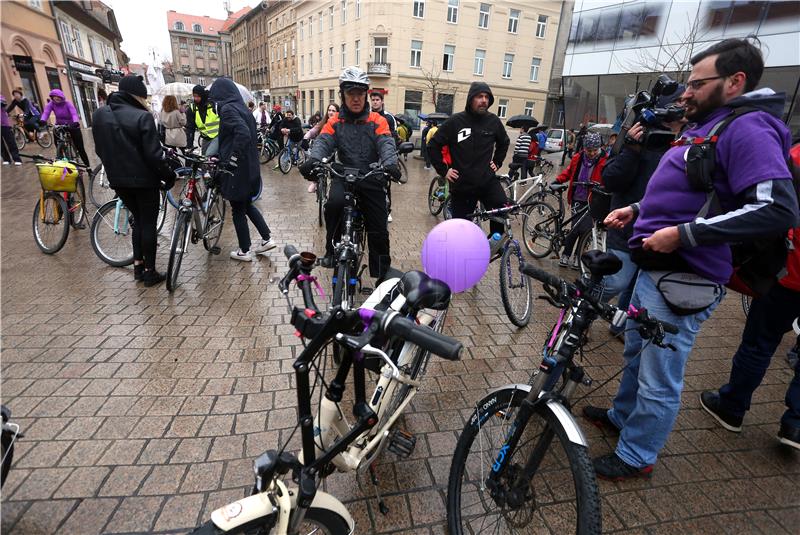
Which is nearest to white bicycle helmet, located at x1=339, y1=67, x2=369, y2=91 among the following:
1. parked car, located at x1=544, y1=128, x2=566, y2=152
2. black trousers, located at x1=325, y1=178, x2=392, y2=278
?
black trousers, located at x1=325, y1=178, x2=392, y2=278

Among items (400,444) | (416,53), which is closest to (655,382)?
(400,444)

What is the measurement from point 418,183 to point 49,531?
38.2 ft

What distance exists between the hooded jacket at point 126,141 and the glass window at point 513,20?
4151 centimetres

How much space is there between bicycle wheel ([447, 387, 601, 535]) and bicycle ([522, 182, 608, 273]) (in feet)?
12.5

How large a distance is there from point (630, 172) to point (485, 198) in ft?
5.95

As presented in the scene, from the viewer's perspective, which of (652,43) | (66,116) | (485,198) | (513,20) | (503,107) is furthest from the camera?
(503,107)

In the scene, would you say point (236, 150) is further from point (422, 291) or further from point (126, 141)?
point (422, 291)

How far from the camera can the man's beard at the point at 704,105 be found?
1.92 meters

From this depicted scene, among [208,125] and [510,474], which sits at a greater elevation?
[208,125]

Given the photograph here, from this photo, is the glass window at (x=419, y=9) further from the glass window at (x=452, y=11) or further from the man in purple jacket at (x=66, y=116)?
the man in purple jacket at (x=66, y=116)

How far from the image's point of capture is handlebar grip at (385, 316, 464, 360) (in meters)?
1.12

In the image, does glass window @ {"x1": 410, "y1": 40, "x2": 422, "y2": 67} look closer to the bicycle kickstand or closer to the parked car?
the parked car

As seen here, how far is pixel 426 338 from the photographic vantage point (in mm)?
1154

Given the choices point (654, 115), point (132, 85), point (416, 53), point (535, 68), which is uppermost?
point (416, 53)
